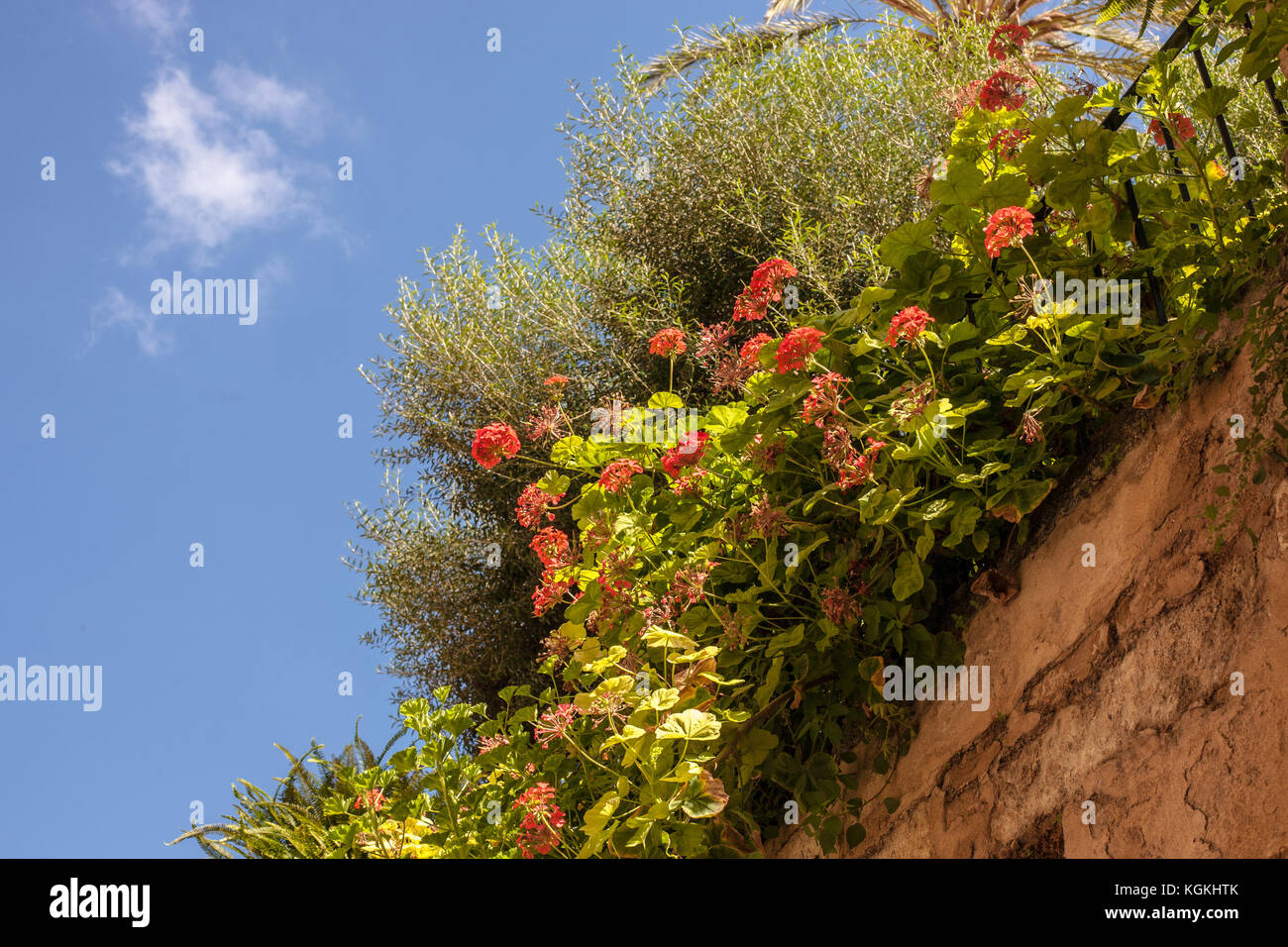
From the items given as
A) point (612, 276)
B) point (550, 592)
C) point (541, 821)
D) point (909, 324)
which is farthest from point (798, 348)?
point (612, 276)

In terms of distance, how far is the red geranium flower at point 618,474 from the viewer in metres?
3.20

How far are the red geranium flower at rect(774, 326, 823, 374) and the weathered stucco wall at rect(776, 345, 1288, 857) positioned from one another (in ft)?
2.57

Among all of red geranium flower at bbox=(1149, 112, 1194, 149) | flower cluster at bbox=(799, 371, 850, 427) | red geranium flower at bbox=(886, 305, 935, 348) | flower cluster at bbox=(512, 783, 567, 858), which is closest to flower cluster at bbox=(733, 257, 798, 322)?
flower cluster at bbox=(799, 371, 850, 427)

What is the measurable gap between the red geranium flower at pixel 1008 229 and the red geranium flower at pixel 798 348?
19.6 inches

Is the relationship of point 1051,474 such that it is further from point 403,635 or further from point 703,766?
point 403,635

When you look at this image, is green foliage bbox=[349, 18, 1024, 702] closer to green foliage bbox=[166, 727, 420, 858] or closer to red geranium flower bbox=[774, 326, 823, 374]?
green foliage bbox=[166, 727, 420, 858]

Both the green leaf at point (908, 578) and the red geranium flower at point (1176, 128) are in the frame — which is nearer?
the red geranium flower at point (1176, 128)

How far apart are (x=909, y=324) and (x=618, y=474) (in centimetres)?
114

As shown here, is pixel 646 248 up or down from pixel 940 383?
up

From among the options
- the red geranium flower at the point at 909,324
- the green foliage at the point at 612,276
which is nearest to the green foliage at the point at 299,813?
the green foliage at the point at 612,276

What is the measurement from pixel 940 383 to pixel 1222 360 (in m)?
0.69

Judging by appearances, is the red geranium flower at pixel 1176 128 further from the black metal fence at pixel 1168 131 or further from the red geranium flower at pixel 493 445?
the red geranium flower at pixel 493 445
